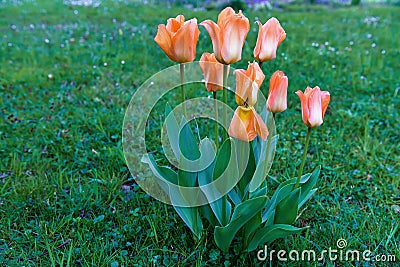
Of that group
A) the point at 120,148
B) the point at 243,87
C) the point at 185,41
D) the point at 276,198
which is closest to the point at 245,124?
the point at 243,87

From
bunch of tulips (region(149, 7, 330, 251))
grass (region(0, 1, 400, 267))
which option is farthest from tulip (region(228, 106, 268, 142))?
grass (region(0, 1, 400, 267))

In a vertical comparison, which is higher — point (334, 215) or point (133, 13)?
point (133, 13)

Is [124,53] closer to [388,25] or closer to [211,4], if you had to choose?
[211,4]

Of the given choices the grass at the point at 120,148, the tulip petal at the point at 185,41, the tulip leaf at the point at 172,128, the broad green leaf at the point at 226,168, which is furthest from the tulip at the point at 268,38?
the grass at the point at 120,148

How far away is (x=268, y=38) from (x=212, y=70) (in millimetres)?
226

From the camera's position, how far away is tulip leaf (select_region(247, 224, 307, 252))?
146 centimetres

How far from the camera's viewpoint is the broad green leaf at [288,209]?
149 centimetres

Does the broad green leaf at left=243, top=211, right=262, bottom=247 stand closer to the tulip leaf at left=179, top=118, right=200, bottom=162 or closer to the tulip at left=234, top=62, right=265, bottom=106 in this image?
the tulip leaf at left=179, top=118, right=200, bottom=162

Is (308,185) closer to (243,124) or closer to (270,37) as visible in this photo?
(243,124)

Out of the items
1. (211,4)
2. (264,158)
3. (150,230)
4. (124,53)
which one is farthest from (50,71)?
(211,4)

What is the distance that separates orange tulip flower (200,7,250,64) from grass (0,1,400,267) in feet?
2.79

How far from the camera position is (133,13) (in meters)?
5.45

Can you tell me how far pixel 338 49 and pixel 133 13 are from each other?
281cm

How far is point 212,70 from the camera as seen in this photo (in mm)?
1447
